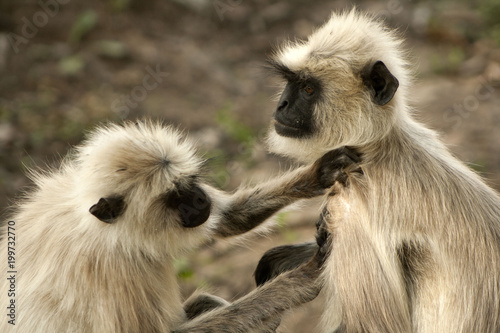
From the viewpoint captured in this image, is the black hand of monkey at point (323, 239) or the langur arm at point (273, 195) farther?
the langur arm at point (273, 195)

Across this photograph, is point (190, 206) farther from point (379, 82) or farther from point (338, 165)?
point (379, 82)

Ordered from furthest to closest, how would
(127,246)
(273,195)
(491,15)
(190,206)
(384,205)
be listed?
(491,15) < (273,195) < (190,206) < (127,246) < (384,205)

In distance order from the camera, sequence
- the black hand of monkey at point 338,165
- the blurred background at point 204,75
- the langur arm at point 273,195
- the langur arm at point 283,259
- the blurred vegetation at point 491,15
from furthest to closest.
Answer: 1. the blurred vegetation at point 491,15
2. the blurred background at point 204,75
3. the langur arm at point 283,259
4. the langur arm at point 273,195
5. the black hand of monkey at point 338,165

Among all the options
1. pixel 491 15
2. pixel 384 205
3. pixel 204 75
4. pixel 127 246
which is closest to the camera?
pixel 384 205

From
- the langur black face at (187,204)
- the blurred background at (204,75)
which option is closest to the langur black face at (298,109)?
the langur black face at (187,204)

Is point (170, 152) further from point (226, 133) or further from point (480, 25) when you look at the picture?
point (480, 25)

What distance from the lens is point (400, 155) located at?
13.5 ft

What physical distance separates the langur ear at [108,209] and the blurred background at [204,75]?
3.05m

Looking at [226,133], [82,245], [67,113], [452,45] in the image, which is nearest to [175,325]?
[82,245]

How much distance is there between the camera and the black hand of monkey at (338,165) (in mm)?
4164

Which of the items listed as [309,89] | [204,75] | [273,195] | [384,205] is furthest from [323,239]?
[204,75]

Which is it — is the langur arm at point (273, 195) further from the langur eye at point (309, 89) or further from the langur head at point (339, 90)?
the langur eye at point (309, 89)

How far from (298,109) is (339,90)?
29 centimetres

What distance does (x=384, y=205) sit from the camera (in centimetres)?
399
